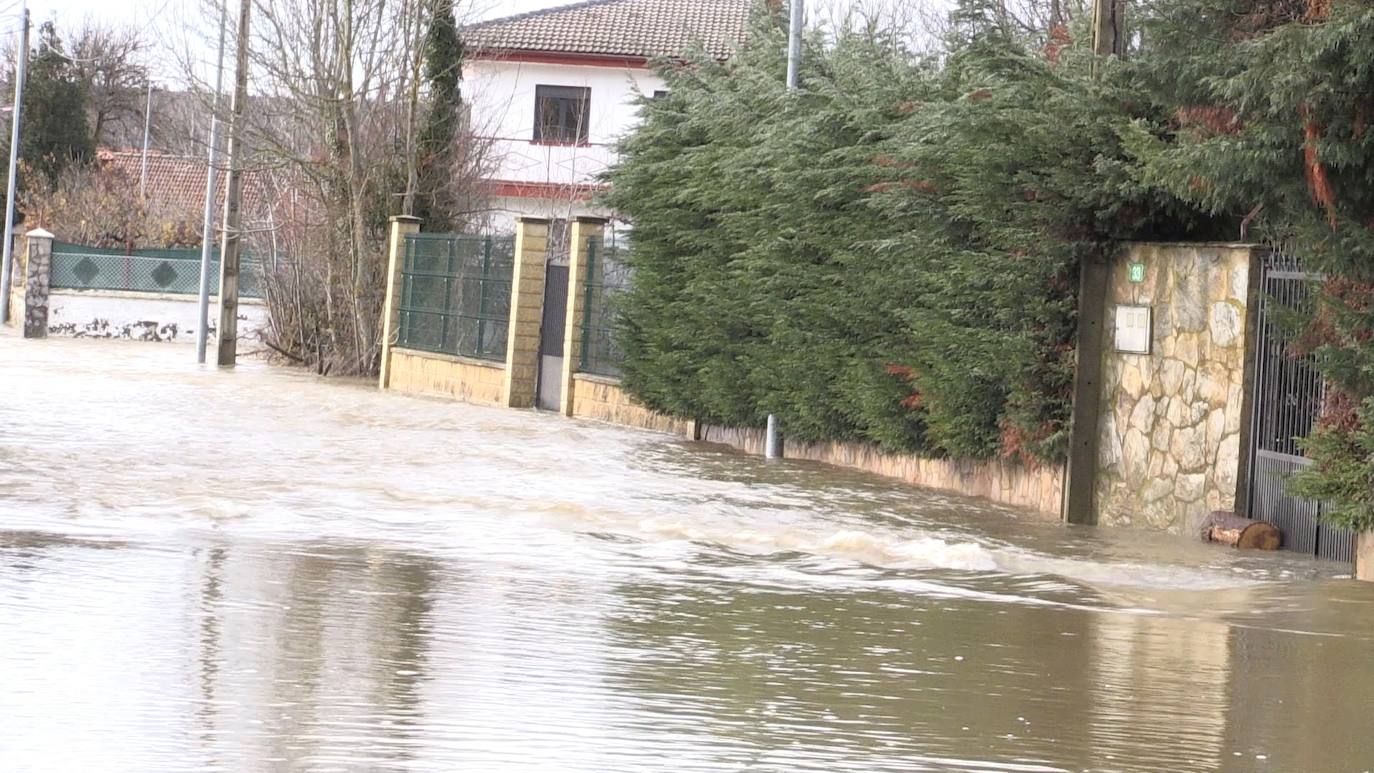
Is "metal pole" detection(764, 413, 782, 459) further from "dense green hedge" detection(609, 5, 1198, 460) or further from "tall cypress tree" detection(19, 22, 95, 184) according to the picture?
"tall cypress tree" detection(19, 22, 95, 184)

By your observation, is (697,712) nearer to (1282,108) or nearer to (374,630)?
(374,630)

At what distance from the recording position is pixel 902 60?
17266mm

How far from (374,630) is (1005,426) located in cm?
778

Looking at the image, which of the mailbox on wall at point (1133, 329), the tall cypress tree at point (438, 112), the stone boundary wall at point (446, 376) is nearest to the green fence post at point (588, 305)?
the stone boundary wall at point (446, 376)

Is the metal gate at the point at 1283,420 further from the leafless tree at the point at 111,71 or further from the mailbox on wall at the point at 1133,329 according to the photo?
the leafless tree at the point at 111,71

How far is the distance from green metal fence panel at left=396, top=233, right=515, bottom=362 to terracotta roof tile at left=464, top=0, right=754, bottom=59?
19916mm

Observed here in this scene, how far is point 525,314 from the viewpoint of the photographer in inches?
1011

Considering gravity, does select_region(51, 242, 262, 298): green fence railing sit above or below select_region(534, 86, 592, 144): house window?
below

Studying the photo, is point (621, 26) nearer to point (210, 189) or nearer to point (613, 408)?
point (210, 189)

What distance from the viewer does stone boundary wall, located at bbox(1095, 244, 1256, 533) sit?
12758 mm

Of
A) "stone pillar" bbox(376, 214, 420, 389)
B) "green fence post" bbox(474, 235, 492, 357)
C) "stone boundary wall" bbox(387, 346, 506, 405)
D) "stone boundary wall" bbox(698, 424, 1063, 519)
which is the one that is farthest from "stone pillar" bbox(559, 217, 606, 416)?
"stone pillar" bbox(376, 214, 420, 389)

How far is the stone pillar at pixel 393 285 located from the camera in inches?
1180

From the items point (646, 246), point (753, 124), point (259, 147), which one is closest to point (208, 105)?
point (259, 147)

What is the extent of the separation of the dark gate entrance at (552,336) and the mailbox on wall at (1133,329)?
40.4ft
